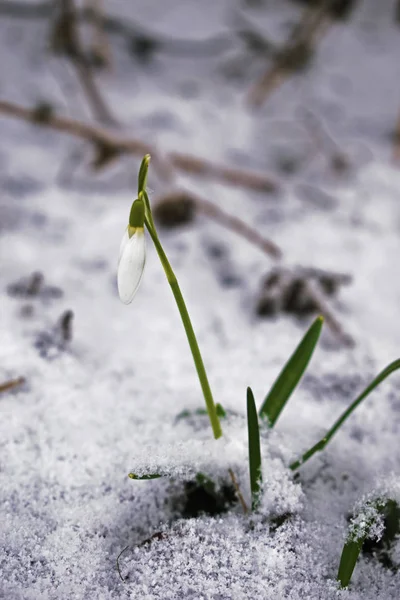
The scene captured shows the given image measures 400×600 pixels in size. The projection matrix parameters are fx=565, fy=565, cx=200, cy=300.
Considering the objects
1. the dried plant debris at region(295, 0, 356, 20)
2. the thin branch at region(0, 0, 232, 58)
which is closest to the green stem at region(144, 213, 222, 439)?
the thin branch at region(0, 0, 232, 58)

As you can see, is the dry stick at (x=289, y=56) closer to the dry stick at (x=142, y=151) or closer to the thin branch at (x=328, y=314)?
the dry stick at (x=142, y=151)

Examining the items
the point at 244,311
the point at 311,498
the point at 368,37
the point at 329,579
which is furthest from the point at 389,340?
the point at 368,37

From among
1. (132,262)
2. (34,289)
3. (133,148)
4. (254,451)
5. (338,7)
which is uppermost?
(338,7)

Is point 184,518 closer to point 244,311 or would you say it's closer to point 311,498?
point 311,498

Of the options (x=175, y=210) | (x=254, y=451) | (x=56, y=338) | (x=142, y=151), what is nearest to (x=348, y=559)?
(x=254, y=451)

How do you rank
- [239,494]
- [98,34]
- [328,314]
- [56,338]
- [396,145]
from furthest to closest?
1. [98,34]
2. [396,145]
3. [328,314]
4. [56,338]
5. [239,494]

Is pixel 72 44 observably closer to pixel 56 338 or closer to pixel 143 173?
pixel 56 338
